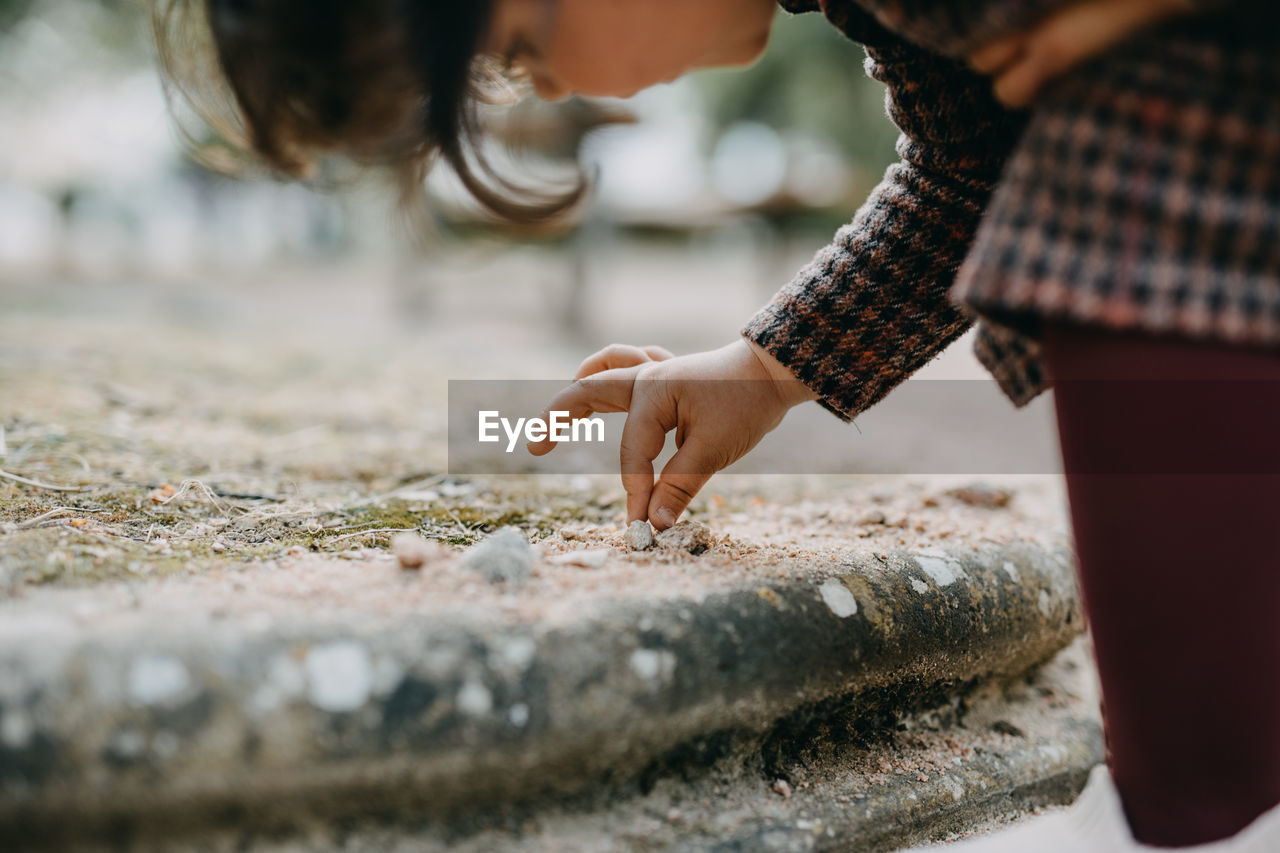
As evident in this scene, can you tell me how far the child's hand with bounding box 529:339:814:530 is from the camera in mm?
951

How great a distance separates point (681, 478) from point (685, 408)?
3.2 inches

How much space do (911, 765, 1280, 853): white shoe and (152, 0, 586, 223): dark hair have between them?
801 mm

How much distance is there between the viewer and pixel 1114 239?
0.54 metres

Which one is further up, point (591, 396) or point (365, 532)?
point (591, 396)

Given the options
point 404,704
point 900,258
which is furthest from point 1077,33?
point 404,704

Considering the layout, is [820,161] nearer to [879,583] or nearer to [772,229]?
[772,229]

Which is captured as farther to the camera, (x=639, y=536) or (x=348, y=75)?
(x=639, y=536)

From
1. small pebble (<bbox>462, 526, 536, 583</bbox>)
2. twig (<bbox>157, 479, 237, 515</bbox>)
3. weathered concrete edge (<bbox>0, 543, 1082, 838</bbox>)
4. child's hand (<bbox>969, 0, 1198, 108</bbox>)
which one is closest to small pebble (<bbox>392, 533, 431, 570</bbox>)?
small pebble (<bbox>462, 526, 536, 583</bbox>)

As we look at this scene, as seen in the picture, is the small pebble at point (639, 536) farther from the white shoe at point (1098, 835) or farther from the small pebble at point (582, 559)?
the white shoe at point (1098, 835)

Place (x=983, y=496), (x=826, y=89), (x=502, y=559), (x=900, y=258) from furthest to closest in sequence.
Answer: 1. (x=826, y=89)
2. (x=983, y=496)
3. (x=900, y=258)
4. (x=502, y=559)

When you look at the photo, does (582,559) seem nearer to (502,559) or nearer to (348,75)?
(502,559)

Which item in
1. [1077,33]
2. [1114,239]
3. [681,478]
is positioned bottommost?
[681,478]

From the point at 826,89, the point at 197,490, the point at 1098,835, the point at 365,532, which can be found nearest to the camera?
the point at 1098,835

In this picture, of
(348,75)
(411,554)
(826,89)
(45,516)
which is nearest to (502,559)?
(411,554)
